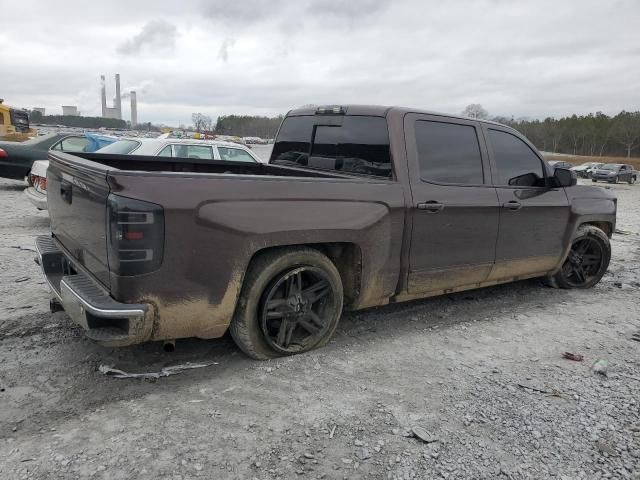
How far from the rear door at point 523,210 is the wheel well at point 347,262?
5.35 ft

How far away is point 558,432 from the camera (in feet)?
9.25

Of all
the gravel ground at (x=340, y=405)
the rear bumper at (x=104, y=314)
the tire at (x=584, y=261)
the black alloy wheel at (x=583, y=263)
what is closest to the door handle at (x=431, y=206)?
the gravel ground at (x=340, y=405)

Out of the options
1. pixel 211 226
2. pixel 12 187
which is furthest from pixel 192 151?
pixel 12 187

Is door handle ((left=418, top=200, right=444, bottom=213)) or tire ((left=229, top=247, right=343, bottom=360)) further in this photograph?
door handle ((left=418, top=200, right=444, bottom=213))

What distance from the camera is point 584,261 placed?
5844 millimetres

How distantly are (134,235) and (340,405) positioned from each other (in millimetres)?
1586

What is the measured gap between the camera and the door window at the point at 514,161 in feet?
15.1

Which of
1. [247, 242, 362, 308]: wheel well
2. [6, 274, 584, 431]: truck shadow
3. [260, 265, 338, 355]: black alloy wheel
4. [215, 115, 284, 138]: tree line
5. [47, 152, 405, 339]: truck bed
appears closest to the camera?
[47, 152, 405, 339]: truck bed

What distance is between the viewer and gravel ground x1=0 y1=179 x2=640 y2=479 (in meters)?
2.45

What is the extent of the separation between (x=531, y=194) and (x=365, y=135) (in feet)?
6.30

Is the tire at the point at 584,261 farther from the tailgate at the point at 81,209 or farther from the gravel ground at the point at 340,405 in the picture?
the tailgate at the point at 81,209

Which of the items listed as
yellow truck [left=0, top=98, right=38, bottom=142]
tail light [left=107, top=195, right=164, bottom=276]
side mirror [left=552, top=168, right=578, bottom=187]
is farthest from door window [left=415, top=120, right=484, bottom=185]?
yellow truck [left=0, top=98, right=38, bottom=142]

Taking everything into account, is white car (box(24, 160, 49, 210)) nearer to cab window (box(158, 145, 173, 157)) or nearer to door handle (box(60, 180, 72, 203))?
cab window (box(158, 145, 173, 157))

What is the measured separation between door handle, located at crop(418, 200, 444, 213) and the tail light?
2053mm
